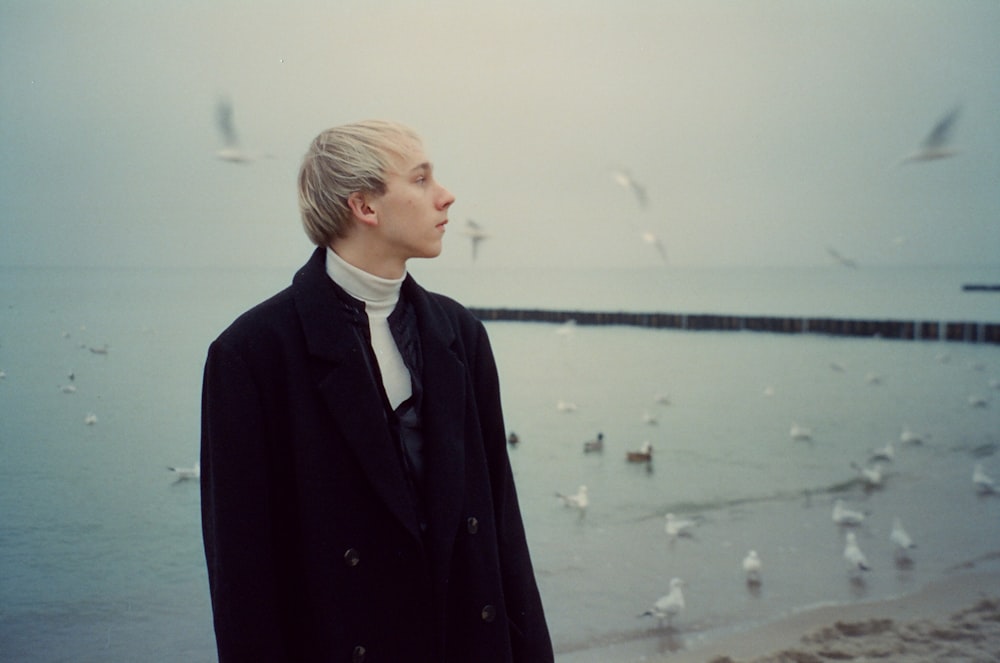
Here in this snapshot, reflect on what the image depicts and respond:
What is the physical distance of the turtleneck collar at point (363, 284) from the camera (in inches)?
58.2

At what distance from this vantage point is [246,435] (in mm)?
1360

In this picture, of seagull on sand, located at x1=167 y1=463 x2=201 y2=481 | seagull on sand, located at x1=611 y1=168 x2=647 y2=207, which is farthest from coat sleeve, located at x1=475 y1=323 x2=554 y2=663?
seagull on sand, located at x1=611 y1=168 x2=647 y2=207

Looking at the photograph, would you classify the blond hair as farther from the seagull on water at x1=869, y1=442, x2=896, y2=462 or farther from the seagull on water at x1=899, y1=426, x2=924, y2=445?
the seagull on water at x1=899, y1=426, x2=924, y2=445

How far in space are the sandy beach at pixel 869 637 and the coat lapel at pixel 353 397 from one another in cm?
224

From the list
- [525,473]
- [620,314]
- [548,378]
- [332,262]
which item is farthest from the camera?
[620,314]

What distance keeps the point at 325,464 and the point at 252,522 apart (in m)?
0.12

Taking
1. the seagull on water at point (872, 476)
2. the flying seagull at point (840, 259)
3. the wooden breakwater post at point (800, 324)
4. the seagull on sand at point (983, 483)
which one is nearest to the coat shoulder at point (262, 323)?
the flying seagull at point (840, 259)

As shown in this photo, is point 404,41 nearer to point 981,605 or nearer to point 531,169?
point 531,169

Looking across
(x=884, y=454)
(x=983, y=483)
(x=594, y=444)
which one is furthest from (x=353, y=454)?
(x=884, y=454)

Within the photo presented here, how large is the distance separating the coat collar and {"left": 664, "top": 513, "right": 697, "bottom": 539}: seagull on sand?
341 centimetres

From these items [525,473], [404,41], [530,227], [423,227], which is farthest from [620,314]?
[423,227]

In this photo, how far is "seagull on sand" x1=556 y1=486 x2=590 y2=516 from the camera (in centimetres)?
507

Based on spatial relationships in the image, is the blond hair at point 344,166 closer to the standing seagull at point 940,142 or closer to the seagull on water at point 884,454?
the standing seagull at point 940,142

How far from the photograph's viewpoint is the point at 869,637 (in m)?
3.44
